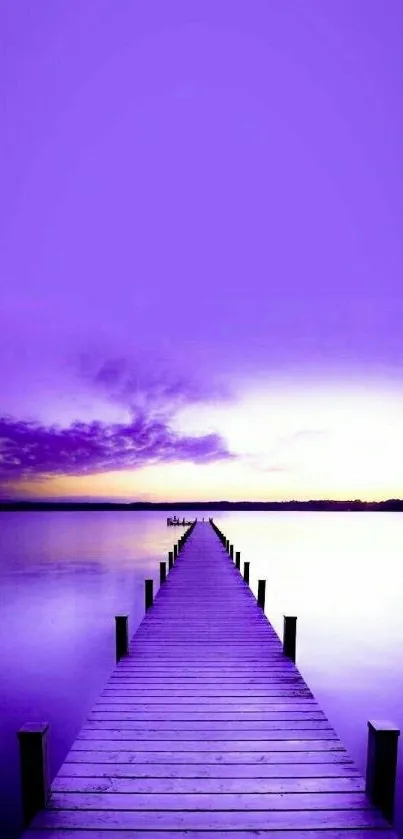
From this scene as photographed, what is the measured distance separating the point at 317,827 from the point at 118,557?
3483 cm

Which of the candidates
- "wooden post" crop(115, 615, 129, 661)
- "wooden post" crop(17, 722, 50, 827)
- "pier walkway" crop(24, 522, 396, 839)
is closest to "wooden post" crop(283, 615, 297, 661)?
"pier walkway" crop(24, 522, 396, 839)

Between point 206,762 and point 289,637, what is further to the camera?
point 289,637

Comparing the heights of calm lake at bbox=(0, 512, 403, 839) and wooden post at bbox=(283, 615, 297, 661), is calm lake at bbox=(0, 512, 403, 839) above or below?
below

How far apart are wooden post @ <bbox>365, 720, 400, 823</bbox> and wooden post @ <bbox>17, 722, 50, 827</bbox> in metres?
2.43

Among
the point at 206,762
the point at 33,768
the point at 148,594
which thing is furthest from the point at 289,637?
the point at 33,768

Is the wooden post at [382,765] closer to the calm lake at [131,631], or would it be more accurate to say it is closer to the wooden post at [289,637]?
the wooden post at [289,637]

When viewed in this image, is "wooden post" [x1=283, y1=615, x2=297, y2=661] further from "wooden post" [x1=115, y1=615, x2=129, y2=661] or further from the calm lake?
the calm lake

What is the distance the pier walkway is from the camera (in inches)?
140

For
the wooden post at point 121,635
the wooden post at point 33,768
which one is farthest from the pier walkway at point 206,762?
the wooden post at point 121,635

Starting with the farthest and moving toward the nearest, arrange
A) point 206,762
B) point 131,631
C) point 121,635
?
point 131,631
point 121,635
point 206,762

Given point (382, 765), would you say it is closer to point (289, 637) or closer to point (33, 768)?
point (33, 768)

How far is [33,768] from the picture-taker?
3.56 metres

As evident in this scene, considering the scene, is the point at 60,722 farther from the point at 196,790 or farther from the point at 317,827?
the point at 317,827

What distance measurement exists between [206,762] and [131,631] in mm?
14874
